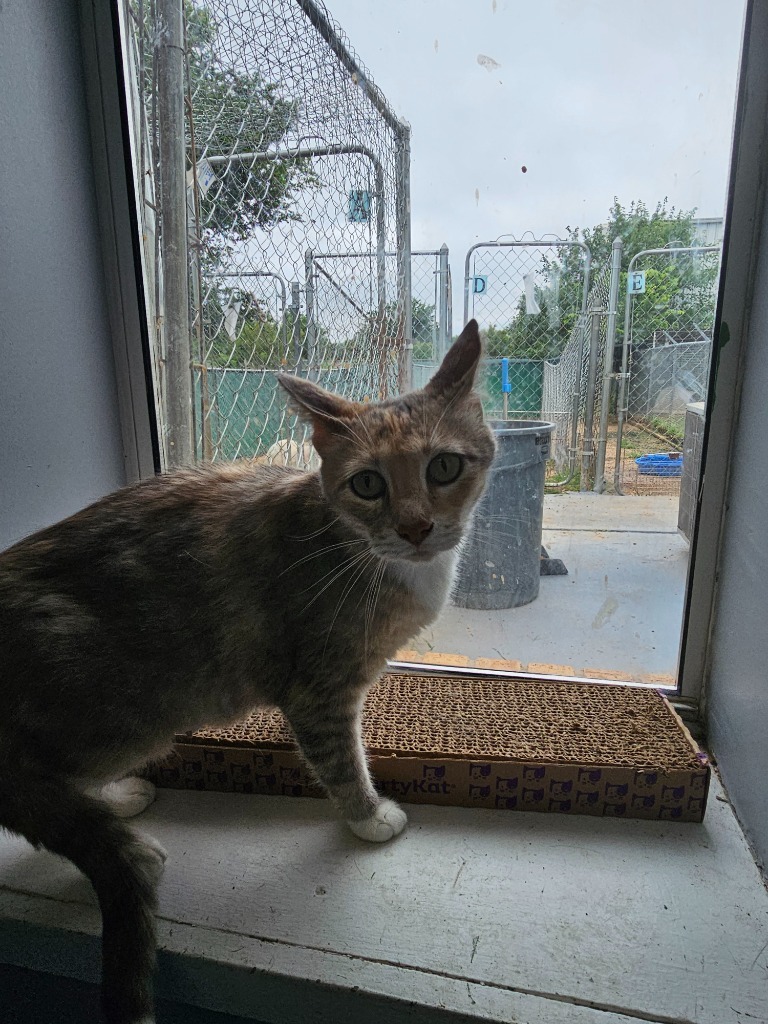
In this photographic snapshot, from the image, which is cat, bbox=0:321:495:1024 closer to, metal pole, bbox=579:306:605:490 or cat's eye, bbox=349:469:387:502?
cat's eye, bbox=349:469:387:502

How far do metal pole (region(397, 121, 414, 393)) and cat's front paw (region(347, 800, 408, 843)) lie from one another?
0.84 metres

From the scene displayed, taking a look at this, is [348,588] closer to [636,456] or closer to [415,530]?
[415,530]

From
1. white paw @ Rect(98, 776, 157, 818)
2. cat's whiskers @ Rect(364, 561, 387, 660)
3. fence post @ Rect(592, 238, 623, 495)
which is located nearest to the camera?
cat's whiskers @ Rect(364, 561, 387, 660)

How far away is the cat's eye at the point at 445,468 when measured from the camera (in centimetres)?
102

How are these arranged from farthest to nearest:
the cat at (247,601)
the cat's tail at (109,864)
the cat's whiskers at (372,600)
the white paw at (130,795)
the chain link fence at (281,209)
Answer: the chain link fence at (281,209)
the white paw at (130,795)
the cat's whiskers at (372,600)
the cat at (247,601)
the cat's tail at (109,864)

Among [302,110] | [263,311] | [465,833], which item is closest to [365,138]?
[302,110]

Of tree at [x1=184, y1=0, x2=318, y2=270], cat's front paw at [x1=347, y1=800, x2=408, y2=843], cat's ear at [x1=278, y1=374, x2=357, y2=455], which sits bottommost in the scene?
cat's front paw at [x1=347, y1=800, x2=408, y2=843]

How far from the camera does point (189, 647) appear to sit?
98cm

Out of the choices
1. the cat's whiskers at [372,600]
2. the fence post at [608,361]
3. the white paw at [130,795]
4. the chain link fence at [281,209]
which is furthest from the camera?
the chain link fence at [281,209]

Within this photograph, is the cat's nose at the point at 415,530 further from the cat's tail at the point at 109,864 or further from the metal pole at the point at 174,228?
the metal pole at the point at 174,228

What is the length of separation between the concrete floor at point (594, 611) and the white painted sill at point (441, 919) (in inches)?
15.0

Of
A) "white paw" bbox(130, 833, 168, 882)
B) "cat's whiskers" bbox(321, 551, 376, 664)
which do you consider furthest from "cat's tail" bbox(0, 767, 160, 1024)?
"cat's whiskers" bbox(321, 551, 376, 664)

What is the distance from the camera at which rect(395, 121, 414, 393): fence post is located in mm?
1295

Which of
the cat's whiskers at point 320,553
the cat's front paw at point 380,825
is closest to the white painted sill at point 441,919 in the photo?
the cat's front paw at point 380,825
